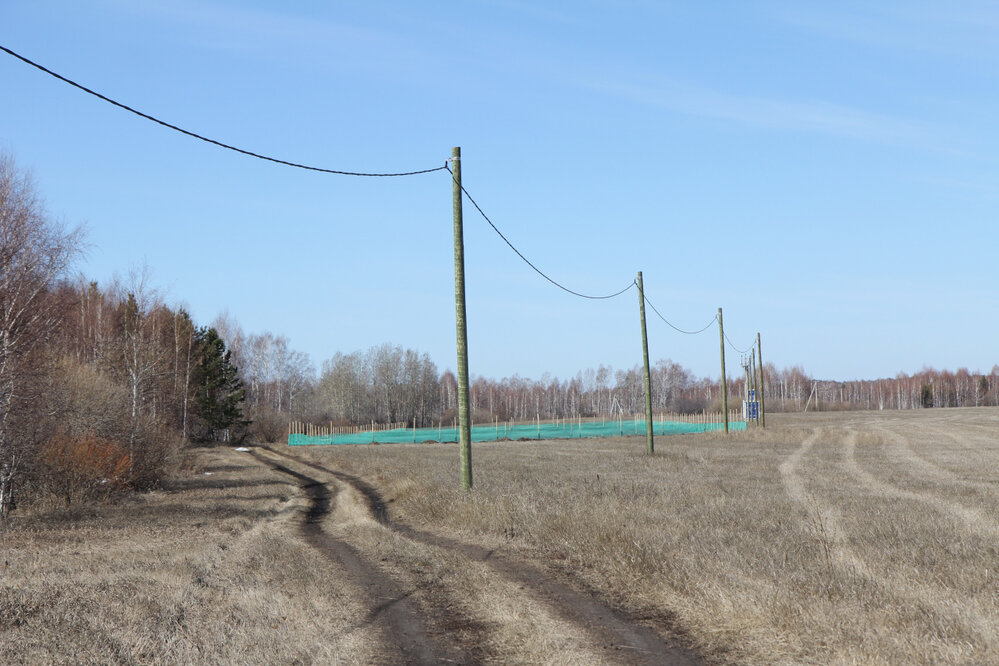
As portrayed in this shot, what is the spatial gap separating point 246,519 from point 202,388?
157 ft

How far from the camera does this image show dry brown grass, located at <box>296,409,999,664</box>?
674 cm

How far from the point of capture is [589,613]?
332 inches

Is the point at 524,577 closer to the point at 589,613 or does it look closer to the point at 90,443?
the point at 589,613

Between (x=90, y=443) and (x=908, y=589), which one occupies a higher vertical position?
(x=90, y=443)

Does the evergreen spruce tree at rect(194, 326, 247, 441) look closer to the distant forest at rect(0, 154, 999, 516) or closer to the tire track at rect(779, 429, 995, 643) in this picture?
the distant forest at rect(0, 154, 999, 516)

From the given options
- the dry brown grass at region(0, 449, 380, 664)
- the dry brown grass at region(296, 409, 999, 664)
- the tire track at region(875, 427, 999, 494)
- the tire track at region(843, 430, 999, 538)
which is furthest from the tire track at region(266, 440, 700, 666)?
the tire track at region(875, 427, 999, 494)

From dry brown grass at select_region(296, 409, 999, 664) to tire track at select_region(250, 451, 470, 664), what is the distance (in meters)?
2.13

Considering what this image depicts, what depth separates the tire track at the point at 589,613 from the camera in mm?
6965

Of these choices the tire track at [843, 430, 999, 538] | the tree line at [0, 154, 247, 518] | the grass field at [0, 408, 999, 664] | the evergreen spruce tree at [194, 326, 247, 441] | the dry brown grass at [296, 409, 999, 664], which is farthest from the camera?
the evergreen spruce tree at [194, 326, 247, 441]

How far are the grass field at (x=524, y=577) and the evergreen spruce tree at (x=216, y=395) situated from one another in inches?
1800

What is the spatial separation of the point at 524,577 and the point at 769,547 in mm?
3125

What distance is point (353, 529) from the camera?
15.5 meters

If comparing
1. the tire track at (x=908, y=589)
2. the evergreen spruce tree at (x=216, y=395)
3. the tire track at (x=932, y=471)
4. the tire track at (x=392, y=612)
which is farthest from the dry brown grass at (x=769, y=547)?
the evergreen spruce tree at (x=216, y=395)

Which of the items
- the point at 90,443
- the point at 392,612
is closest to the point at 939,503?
the point at 392,612
